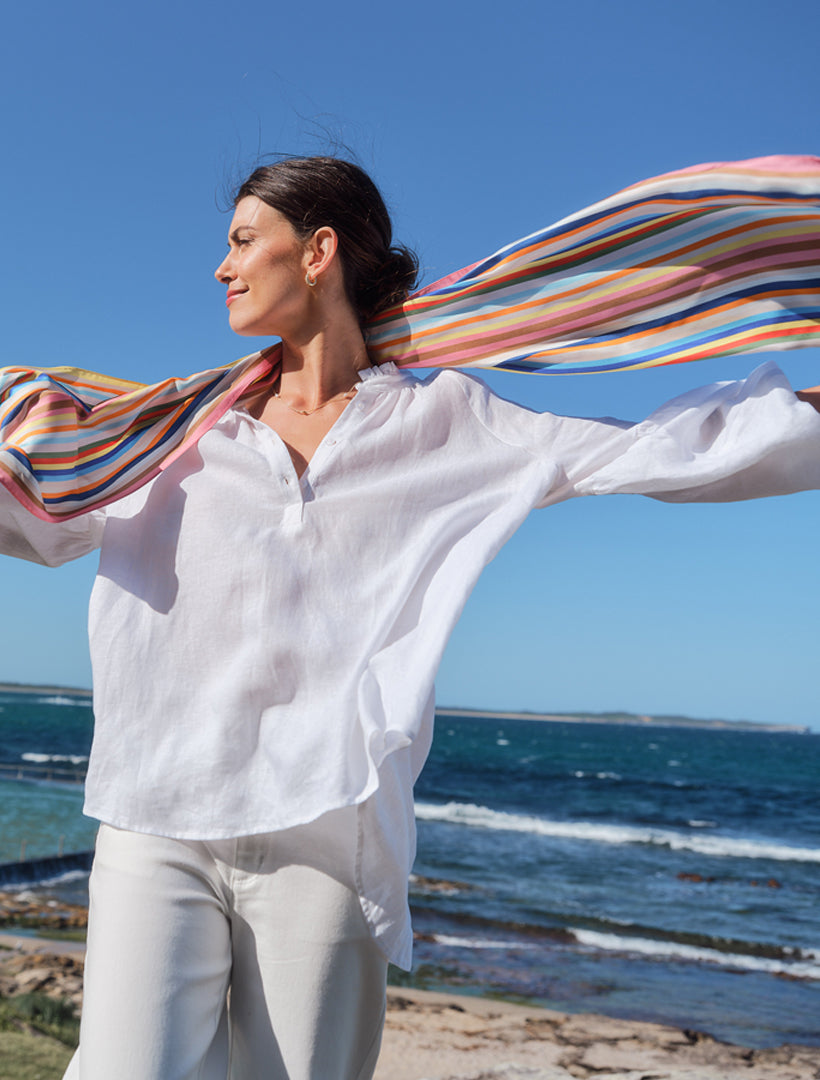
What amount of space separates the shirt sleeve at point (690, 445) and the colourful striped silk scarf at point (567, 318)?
154 mm

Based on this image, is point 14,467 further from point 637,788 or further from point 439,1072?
point 637,788

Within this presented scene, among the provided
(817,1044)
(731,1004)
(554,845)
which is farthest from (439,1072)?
(554,845)

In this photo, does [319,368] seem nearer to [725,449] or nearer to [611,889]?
[725,449]

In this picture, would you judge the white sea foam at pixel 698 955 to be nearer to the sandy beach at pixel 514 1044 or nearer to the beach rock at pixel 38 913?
the sandy beach at pixel 514 1044

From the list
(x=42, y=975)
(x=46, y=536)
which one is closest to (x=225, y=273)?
(x=46, y=536)

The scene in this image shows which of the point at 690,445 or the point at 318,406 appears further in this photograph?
the point at 318,406

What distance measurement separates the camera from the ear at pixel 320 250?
2057 mm

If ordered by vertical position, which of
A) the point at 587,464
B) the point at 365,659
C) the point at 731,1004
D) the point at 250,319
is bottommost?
the point at 731,1004

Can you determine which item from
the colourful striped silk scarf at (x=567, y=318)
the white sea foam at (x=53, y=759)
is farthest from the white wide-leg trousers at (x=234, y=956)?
the white sea foam at (x=53, y=759)

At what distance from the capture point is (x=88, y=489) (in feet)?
6.08

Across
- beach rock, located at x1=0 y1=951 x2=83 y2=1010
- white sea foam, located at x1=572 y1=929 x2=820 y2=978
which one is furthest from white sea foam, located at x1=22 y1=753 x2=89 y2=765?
beach rock, located at x1=0 y1=951 x2=83 y2=1010

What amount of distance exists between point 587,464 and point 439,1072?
17.8 feet

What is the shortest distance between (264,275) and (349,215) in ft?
0.83

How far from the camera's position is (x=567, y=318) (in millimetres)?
2100
